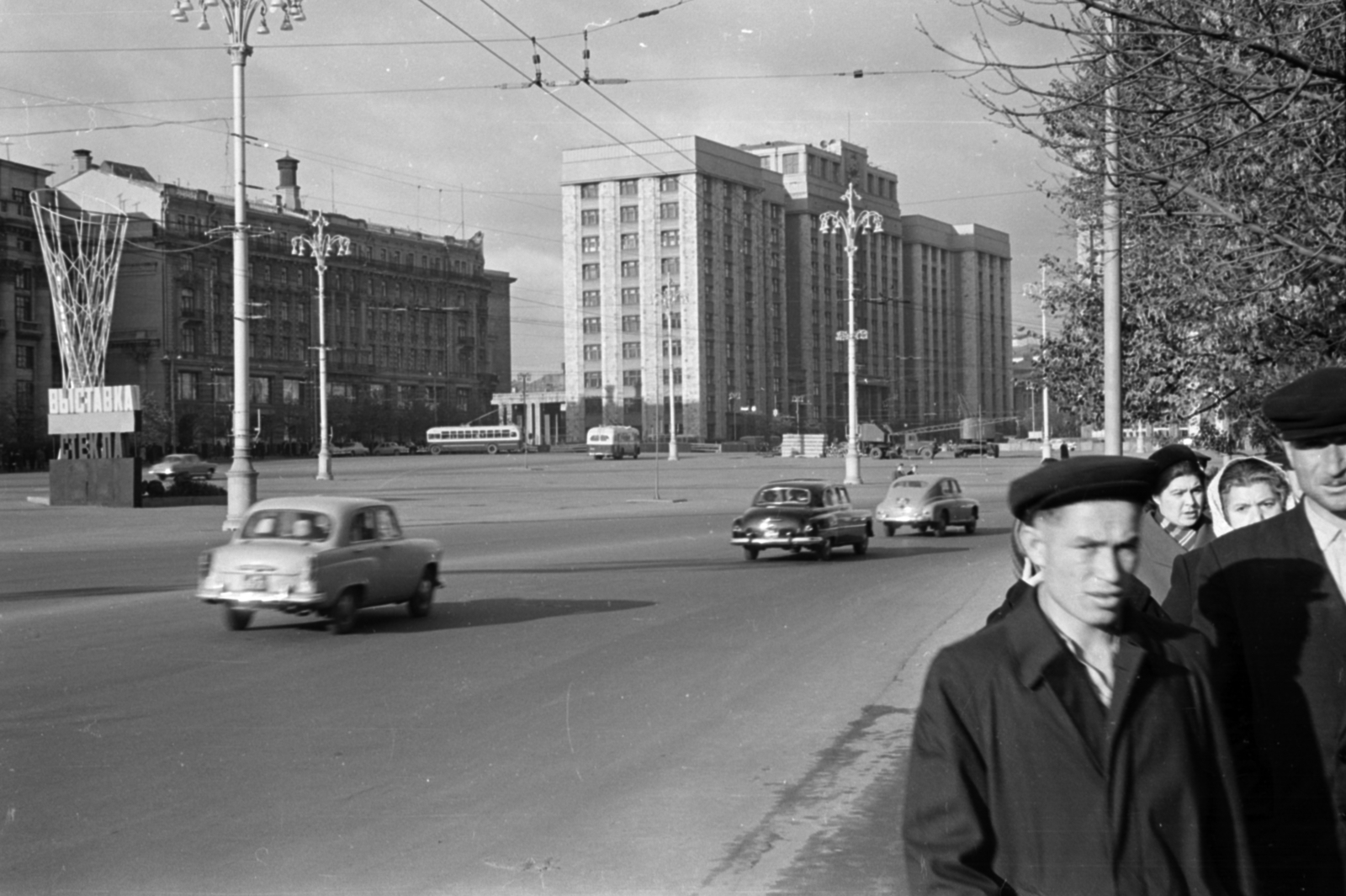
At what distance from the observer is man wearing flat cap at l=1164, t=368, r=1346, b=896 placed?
11.4 ft

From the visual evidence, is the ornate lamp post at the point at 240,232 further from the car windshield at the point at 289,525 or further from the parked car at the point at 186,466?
the parked car at the point at 186,466

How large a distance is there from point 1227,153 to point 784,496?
1678 cm

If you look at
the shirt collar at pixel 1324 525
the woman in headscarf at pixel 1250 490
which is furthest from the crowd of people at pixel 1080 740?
the woman in headscarf at pixel 1250 490

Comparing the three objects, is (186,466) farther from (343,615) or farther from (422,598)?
(343,615)

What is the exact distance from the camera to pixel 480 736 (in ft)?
31.2

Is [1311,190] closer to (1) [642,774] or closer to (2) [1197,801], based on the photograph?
(1) [642,774]

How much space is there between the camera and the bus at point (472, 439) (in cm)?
11669

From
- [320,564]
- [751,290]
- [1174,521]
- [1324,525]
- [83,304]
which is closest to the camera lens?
[1324,525]

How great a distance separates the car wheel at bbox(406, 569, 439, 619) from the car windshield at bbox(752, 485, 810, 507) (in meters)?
9.99

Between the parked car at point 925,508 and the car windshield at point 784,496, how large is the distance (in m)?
6.76

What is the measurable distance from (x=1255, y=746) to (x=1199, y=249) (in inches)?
347

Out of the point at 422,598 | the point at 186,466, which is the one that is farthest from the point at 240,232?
the point at 186,466

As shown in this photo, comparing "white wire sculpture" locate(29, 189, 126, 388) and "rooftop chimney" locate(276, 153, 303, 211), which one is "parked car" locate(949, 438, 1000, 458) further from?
"white wire sculpture" locate(29, 189, 126, 388)

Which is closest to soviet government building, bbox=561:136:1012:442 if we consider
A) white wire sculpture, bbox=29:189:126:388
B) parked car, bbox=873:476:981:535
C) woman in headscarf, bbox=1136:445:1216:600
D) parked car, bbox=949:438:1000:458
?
parked car, bbox=949:438:1000:458
